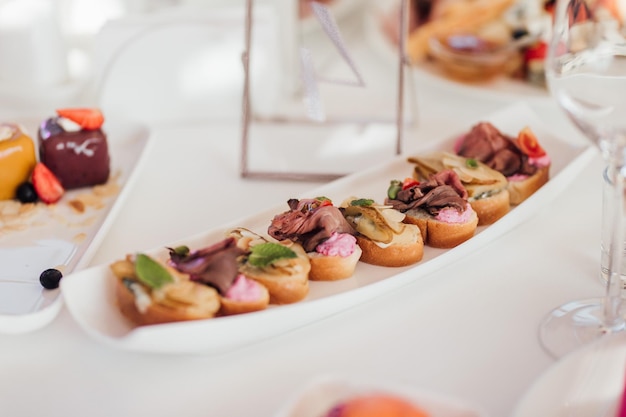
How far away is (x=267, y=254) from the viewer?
0.88m

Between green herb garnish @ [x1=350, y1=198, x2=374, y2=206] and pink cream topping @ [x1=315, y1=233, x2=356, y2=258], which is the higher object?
green herb garnish @ [x1=350, y1=198, x2=374, y2=206]

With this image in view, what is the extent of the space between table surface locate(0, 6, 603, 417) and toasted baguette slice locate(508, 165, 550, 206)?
0.04 meters

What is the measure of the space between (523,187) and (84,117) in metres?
0.64

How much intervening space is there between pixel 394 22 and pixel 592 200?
839 millimetres

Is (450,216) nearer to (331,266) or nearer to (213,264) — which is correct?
(331,266)

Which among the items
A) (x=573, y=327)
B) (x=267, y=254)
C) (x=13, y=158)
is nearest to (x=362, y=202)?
(x=267, y=254)

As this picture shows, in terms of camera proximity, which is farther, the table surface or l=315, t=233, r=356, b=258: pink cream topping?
l=315, t=233, r=356, b=258: pink cream topping

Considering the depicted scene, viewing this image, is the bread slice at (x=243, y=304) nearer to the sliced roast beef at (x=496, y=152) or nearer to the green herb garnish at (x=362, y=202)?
the green herb garnish at (x=362, y=202)

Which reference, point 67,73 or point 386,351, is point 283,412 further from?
point 67,73

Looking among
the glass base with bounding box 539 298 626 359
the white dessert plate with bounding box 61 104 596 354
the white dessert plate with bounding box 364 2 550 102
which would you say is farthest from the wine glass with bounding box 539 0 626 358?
the white dessert plate with bounding box 364 2 550 102

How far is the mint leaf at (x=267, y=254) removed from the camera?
0.87 m

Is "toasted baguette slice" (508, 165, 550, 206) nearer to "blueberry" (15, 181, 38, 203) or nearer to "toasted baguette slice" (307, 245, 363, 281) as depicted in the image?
"toasted baguette slice" (307, 245, 363, 281)

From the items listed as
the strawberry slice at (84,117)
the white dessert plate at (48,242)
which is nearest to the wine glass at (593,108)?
the white dessert plate at (48,242)

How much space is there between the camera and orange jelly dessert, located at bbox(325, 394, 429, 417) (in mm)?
617
